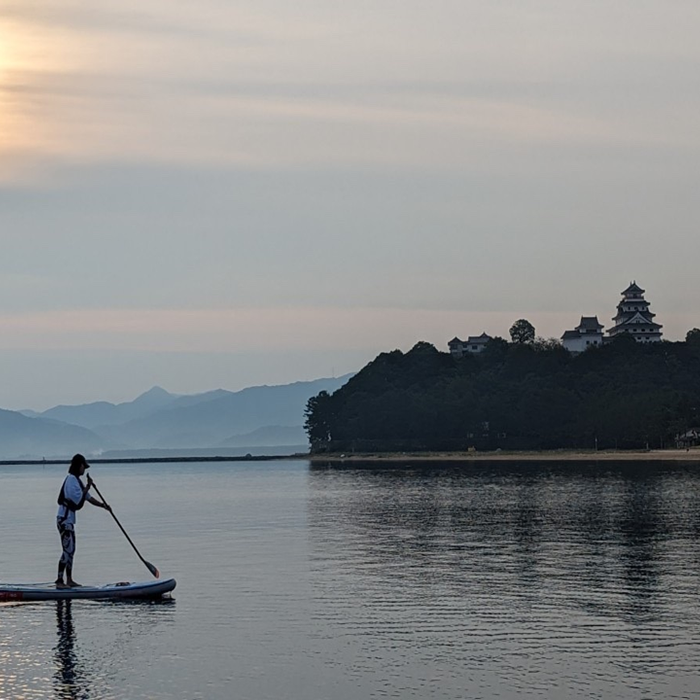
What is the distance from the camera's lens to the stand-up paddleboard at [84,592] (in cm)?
3078

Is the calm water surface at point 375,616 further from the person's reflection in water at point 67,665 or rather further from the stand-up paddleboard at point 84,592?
the stand-up paddleboard at point 84,592

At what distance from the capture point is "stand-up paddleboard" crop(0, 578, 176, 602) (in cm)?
3078

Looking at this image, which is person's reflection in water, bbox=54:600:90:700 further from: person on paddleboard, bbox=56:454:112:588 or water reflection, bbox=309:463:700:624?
water reflection, bbox=309:463:700:624

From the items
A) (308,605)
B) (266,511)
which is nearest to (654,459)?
(266,511)

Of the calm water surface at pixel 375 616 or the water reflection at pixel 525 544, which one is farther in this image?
the water reflection at pixel 525 544

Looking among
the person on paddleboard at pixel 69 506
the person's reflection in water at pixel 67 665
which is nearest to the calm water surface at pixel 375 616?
the person's reflection in water at pixel 67 665

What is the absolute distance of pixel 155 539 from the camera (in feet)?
172

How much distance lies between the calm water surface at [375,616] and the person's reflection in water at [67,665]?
0.07m

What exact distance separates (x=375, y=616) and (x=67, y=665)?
7710mm

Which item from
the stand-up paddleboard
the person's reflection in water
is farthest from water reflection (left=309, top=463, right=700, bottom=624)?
the person's reflection in water

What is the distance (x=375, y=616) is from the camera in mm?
28156

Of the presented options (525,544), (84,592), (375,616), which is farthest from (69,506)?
(525,544)

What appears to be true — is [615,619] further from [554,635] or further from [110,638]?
[110,638]

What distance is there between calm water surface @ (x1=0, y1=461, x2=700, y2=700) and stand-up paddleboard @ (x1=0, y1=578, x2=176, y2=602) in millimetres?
481
